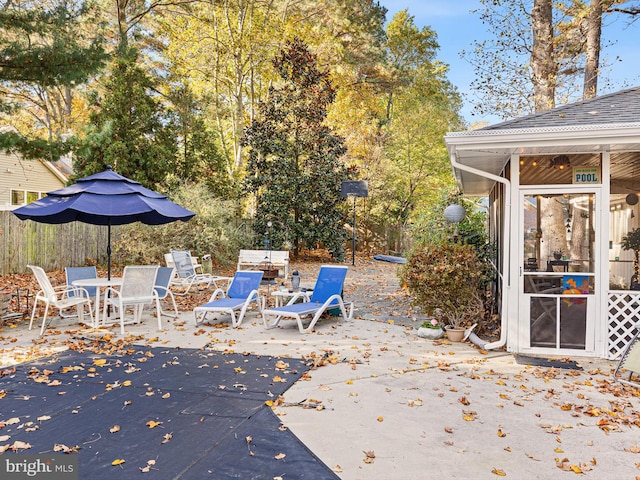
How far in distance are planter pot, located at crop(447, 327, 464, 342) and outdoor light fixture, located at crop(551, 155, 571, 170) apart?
2488 millimetres

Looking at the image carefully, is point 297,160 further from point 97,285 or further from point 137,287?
point 97,285

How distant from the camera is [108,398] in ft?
13.3

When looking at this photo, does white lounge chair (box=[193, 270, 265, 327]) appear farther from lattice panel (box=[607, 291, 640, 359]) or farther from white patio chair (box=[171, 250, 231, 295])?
lattice panel (box=[607, 291, 640, 359])

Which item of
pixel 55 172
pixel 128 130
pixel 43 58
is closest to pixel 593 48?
pixel 43 58

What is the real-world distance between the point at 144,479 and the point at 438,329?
4.75m

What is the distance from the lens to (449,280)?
6.48 m

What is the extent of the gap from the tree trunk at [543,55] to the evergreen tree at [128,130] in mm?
11620

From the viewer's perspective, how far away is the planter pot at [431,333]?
21.3ft

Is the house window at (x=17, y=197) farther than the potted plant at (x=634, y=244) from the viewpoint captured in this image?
Yes

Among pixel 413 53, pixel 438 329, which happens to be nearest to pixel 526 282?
pixel 438 329

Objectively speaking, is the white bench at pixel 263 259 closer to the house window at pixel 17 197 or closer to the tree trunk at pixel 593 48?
the tree trunk at pixel 593 48

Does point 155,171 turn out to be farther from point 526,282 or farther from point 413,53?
point 413,53

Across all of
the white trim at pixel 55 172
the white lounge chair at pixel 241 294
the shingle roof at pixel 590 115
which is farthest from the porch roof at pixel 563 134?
the white trim at pixel 55 172

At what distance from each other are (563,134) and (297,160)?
501 inches
